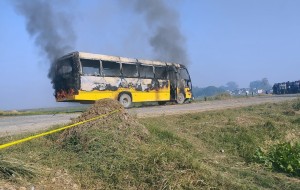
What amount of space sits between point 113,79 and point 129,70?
1483 millimetres

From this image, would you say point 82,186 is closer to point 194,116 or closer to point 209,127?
point 209,127

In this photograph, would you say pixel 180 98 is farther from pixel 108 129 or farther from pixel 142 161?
pixel 142 161

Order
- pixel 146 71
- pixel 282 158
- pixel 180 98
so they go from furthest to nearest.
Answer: pixel 180 98 → pixel 146 71 → pixel 282 158

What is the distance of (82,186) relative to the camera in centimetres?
487

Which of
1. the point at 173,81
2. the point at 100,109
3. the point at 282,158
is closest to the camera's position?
the point at 282,158

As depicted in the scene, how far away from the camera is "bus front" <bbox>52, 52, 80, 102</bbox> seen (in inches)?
675

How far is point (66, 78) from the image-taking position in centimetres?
1777

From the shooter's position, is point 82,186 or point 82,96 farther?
point 82,96

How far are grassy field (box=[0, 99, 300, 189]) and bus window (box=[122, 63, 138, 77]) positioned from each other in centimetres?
1099

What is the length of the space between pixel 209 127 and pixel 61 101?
10555mm

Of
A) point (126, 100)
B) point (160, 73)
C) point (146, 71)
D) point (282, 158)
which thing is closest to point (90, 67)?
point (126, 100)

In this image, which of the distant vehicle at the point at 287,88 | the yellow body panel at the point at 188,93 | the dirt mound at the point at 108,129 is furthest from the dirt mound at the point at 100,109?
the distant vehicle at the point at 287,88

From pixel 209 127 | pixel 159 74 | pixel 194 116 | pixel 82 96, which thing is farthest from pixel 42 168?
pixel 159 74

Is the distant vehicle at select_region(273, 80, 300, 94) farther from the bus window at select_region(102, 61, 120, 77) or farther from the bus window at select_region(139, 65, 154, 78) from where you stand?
the bus window at select_region(102, 61, 120, 77)
